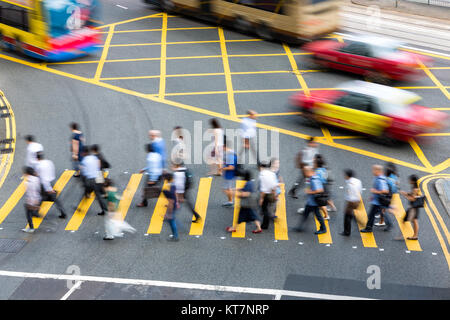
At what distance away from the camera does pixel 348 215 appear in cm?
1237

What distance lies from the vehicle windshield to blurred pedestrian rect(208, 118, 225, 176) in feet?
32.9

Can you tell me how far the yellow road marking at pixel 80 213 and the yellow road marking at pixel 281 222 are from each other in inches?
177

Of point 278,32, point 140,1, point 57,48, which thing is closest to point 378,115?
point 278,32

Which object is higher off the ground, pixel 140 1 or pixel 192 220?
pixel 140 1

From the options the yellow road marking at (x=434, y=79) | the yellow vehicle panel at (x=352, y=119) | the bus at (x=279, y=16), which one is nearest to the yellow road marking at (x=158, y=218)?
the yellow vehicle panel at (x=352, y=119)

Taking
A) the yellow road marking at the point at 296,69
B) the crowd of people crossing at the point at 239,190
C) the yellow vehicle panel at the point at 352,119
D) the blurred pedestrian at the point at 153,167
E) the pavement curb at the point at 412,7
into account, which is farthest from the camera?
the pavement curb at the point at 412,7

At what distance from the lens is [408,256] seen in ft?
39.1

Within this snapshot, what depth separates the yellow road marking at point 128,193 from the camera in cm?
1389

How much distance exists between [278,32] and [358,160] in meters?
9.98

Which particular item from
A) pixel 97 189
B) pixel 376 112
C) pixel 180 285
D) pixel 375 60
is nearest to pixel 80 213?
pixel 97 189

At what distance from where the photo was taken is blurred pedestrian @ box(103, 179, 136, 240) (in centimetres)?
1215

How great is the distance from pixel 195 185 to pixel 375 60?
8775 mm

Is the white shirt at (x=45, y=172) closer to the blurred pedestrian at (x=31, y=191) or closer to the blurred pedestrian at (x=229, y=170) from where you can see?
the blurred pedestrian at (x=31, y=191)
